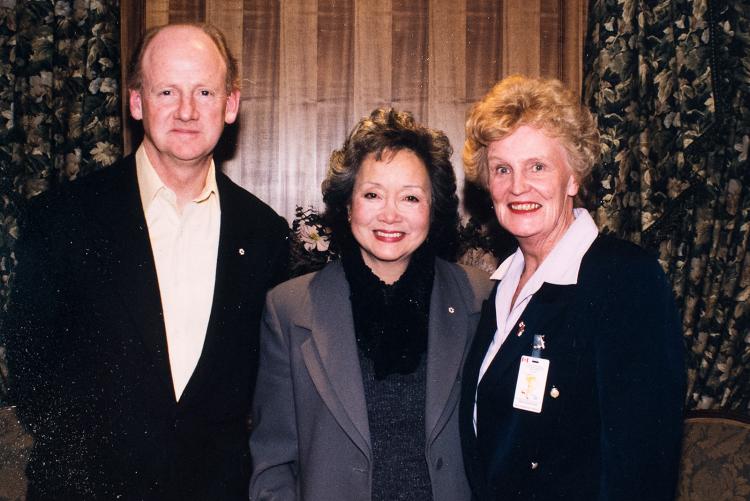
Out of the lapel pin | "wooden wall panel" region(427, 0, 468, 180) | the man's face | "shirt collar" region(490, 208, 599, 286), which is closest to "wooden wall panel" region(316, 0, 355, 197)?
"wooden wall panel" region(427, 0, 468, 180)

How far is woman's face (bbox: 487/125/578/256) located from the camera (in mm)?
1914

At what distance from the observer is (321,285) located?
7.11 ft

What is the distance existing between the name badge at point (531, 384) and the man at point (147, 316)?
37.6 inches

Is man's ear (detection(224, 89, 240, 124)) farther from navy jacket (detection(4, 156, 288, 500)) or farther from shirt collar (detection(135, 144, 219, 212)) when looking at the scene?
navy jacket (detection(4, 156, 288, 500))

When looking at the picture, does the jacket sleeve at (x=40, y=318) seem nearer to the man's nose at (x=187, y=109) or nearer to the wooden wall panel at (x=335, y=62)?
the man's nose at (x=187, y=109)

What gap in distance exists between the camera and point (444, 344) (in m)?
2.06

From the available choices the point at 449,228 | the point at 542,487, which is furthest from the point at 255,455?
the point at 449,228

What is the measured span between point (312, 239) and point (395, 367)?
129 cm

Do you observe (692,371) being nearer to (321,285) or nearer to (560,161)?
(560,161)

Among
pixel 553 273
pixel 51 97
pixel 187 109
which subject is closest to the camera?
pixel 553 273

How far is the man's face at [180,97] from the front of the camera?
2.03 meters

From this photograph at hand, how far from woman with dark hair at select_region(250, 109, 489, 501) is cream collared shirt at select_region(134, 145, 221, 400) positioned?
228 millimetres

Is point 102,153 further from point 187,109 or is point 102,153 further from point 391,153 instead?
point 391,153

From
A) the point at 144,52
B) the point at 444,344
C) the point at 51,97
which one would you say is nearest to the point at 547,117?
the point at 444,344
